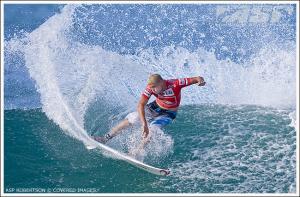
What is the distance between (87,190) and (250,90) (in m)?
4.74

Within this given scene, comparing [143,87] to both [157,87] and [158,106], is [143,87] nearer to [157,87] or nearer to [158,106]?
[158,106]

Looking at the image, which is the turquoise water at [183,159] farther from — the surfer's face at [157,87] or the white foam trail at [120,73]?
the surfer's face at [157,87]

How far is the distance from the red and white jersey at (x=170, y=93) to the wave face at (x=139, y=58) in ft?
2.17

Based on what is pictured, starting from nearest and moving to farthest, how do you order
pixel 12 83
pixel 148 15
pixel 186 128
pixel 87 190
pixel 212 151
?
pixel 87 190 → pixel 212 151 → pixel 186 128 → pixel 12 83 → pixel 148 15

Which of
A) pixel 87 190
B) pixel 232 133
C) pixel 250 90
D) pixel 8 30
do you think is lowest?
pixel 87 190

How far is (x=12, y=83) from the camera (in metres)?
11.0

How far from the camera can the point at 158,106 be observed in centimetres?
870

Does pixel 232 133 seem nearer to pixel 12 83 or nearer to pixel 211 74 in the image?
pixel 211 74

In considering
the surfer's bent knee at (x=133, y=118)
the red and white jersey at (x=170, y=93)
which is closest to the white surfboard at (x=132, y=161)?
the surfer's bent knee at (x=133, y=118)

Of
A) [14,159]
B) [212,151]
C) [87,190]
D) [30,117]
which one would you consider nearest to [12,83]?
[30,117]

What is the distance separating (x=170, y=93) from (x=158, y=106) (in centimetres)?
36

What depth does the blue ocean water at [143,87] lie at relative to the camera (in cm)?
813

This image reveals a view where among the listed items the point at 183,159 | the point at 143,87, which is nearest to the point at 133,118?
the point at 183,159

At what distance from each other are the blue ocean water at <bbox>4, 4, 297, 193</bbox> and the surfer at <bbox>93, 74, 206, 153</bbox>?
0.90 feet
